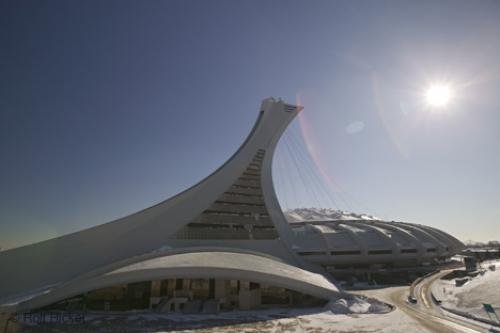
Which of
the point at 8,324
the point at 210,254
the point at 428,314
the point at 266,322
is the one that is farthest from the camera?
the point at 210,254

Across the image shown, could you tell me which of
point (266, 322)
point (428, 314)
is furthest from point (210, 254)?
point (428, 314)

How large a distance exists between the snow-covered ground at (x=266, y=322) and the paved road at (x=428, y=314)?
1036 mm

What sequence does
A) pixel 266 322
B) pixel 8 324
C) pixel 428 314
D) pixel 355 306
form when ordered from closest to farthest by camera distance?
pixel 8 324, pixel 266 322, pixel 428 314, pixel 355 306

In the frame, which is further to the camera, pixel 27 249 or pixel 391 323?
pixel 27 249

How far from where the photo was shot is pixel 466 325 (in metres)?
16.8

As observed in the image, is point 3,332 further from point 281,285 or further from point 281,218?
point 281,218

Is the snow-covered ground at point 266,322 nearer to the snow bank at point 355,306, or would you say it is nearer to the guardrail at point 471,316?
the snow bank at point 355,306

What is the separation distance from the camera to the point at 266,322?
56.7ft

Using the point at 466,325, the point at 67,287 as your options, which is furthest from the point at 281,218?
the point at 67,287

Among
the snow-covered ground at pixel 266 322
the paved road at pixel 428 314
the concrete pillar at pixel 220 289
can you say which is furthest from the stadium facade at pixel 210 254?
the paved road at pixel 428 314

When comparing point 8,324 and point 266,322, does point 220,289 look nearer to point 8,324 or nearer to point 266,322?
point 266,322

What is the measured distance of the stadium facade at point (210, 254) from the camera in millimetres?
19953

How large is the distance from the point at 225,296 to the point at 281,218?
19274 mm

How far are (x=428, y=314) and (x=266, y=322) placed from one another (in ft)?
38.4
